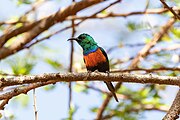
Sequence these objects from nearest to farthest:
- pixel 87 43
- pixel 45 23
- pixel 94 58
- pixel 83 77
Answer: pixel 83 77 → pixel 94 58 → pixel 87 43 → pixel 45 23

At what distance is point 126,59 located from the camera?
5230 millimetres

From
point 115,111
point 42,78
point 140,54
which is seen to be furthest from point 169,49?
point 42,78

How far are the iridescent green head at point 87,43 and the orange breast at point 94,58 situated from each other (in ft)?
0.18

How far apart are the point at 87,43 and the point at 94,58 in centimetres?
19

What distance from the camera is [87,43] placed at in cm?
404

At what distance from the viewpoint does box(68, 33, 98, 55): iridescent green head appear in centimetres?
402

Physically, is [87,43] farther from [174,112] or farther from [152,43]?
[174,112]

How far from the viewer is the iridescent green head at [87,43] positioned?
4.02m

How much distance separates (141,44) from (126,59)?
0.33m

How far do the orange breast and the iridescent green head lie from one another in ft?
0.18

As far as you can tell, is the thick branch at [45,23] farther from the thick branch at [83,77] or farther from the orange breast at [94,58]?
the thick branch at [83,77]

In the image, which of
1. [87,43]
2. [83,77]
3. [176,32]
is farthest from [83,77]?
[176,32]

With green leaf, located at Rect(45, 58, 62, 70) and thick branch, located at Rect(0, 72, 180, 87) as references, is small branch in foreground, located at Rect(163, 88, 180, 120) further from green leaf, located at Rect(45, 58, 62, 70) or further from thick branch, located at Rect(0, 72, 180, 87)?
green leaf, located at Rect(45, 58, 62, 70)

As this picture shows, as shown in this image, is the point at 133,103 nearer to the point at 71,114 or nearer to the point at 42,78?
the point at 71,114
